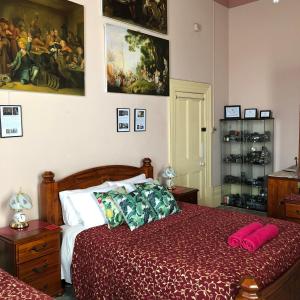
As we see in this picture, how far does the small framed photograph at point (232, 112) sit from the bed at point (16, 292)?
4.47 meters

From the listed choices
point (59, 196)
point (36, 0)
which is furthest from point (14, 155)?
point (36, 0)

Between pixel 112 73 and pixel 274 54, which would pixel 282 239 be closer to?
pixel 112 73

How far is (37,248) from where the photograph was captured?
2750 millimetres

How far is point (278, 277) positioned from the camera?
2.21 m

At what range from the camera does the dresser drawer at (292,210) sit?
358 centimetres

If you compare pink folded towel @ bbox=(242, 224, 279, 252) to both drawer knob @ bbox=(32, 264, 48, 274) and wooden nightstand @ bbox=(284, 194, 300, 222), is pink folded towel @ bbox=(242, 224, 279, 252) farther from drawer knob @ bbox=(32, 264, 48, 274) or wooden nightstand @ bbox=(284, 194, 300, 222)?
drawer knob @ bbox=(32, 264, 48, 274)

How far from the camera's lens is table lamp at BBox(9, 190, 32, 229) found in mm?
2856

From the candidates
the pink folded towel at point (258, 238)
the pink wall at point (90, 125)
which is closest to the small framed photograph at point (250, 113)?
the pink wall at point (90, 125)

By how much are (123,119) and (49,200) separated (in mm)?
1338

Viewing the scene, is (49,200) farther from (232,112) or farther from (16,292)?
(232,112)

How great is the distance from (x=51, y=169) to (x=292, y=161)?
3.64m

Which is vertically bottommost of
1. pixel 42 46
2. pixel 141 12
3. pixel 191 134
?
pixel 191 134

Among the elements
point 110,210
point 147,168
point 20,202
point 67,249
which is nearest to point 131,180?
point 147,168

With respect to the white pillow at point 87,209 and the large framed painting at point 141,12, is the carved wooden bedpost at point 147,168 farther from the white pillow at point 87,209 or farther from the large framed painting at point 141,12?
the large framed painting at point 141,12
